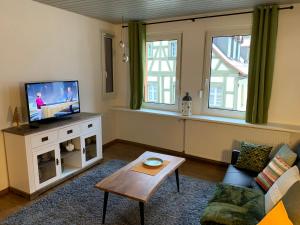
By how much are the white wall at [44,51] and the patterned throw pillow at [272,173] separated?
9.40 feet

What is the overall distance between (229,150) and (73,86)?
2.59 meters

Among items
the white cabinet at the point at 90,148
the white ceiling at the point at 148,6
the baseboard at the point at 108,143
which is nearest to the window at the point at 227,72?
the white ceiling at the point at 148,6

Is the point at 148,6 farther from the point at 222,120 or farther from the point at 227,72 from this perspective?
the point at 222,120

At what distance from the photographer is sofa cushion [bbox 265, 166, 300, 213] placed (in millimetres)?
1753

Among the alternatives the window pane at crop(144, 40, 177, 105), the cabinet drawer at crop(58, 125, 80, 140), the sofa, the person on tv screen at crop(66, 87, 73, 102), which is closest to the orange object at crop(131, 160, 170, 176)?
the sofa

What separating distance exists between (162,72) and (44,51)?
1.98m

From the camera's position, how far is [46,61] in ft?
10.1

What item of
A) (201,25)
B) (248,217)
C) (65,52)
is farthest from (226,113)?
(65,52)

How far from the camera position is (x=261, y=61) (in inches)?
120

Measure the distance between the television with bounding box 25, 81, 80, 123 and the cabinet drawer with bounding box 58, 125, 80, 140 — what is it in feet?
0.79

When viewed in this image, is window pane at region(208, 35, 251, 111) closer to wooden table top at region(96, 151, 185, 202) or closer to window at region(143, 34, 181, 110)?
window at region(143, 34, 181, 110)

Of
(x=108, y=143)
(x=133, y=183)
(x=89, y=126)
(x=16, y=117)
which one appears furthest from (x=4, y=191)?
(x=108, y=143)

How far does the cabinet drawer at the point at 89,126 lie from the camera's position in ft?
10.6

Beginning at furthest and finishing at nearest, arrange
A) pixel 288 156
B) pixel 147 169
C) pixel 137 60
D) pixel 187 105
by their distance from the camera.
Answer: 1. pixel 137 60
2. pixel 187 105
3. pixel 147 169
4. pixel 288 156
